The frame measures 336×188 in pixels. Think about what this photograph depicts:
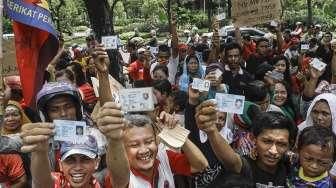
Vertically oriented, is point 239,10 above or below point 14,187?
above

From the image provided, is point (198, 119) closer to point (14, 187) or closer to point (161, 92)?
point (14, 187)

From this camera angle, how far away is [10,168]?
319cm

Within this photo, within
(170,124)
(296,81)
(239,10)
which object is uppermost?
(239,10)

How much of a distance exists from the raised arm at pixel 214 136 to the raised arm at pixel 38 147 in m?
0.77

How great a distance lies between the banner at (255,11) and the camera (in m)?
7.48

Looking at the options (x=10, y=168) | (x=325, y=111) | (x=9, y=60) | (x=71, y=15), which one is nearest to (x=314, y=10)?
(x=71, y=15)

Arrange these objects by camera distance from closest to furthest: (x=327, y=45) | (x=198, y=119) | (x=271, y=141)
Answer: (x=198, y=119) → (x=271, y=141) → (x=327, y=45)

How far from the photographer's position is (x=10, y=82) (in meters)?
5.27

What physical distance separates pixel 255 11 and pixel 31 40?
4150 millimetres

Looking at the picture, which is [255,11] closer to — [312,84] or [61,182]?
[312,84]

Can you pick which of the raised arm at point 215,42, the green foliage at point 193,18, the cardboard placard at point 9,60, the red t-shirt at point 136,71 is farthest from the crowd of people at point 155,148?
the green foliage at point 193,18

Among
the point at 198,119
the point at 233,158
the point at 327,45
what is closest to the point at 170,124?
the point at 198,119

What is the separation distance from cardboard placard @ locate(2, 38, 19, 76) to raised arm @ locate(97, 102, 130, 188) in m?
3.16

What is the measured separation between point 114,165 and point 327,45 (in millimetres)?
8086
